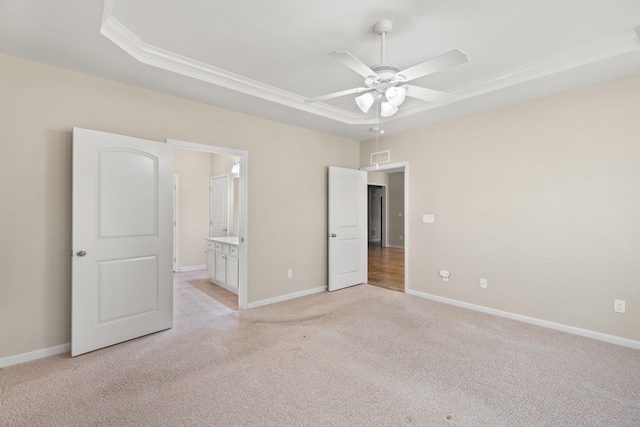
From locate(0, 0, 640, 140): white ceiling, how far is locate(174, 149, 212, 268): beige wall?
3.32 metres

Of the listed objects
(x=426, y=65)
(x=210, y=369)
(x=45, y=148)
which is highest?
(x=426, y=65)

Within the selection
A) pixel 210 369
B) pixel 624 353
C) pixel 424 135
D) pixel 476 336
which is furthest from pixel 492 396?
pixel 424 135

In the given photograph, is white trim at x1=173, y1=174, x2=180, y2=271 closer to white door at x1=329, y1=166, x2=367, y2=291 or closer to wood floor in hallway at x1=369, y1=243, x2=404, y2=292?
white door at x1=329, y1=166, x2=367, y2=291

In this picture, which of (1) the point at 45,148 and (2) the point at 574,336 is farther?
(2) the point at 574,336

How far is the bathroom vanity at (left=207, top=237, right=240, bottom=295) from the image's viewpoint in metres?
4.49

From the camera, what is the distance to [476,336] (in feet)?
10.00

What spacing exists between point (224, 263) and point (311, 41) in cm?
356

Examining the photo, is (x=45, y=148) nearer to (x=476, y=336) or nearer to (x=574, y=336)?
(x=476, y=336)

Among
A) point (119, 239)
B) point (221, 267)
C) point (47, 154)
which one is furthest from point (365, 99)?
point (221, 267)

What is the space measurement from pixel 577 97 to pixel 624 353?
2540mm

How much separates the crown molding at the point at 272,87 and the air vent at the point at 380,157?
1182 millimetres

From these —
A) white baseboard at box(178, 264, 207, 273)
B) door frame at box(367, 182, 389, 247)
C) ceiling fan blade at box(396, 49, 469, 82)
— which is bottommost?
white baseboard at box(178, 264, 207, 273)

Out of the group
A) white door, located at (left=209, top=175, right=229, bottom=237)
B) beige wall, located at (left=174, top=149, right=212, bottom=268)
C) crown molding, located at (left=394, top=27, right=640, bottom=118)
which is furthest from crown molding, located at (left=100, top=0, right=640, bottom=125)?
beige wall, located at (left=174, top=149, right=212, bottom=268)

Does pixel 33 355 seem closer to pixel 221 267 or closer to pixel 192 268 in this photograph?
pixel 221 267
